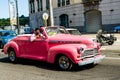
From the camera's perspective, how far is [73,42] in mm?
12180

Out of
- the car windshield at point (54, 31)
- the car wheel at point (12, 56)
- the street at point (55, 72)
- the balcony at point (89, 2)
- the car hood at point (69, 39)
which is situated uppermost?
the balcony at point (89, 2)

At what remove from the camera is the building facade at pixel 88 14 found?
41.2m

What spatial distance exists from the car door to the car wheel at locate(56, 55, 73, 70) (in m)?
0.94

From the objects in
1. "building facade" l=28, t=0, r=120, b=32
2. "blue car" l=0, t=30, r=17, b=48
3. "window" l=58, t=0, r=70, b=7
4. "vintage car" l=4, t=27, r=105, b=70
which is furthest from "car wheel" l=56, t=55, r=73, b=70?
"window" l=58, t=0, r=70, b=7

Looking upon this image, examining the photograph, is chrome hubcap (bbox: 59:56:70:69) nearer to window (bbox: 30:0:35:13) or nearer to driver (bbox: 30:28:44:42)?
driver (bbox: 30:28:44:42)

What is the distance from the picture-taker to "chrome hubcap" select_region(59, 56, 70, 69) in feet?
39.6

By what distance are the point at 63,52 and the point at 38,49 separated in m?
1.87

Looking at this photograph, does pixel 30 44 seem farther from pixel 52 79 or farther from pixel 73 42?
pixel 52 79

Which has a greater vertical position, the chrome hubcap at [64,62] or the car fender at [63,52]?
the car fender at [63,52]

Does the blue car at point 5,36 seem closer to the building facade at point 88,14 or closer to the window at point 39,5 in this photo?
the building facade at point 88,14

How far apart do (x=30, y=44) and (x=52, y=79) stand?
12.5 ft

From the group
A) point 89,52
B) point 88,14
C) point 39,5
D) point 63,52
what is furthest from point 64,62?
point 39,5

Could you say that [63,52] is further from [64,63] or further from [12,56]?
[12,56]

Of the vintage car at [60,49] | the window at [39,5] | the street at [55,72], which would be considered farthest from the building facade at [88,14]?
the street at [55,72]
